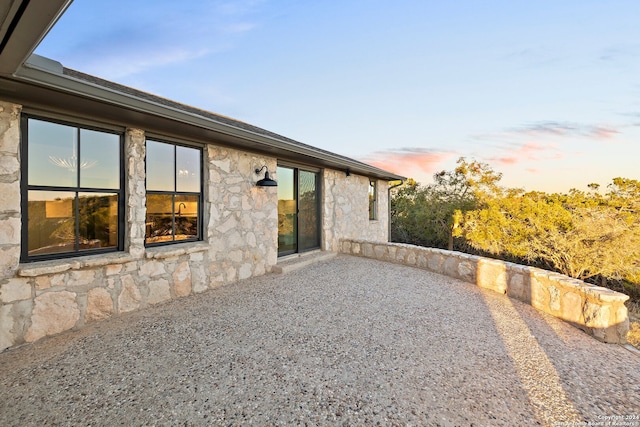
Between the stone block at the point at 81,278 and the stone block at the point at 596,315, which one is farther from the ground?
the stone block at the point at 81,278

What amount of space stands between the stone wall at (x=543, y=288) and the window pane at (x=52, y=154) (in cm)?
614

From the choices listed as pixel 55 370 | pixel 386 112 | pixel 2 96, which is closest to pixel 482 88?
pixel 386 112

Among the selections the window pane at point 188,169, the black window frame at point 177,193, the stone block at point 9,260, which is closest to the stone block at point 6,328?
the stone block at point 9,260

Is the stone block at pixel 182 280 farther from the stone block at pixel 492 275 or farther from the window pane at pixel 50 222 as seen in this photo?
the stone block at pixel 492 275

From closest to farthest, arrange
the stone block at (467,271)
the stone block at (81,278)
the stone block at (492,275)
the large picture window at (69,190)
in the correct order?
the large picture window at (69,190) → the stone block at (81,278) → the stone block at (492,275) → the stone block at (467,271)

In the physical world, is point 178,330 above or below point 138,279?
below

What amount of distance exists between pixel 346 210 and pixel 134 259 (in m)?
5.89

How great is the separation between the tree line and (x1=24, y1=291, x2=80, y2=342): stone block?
42.4 ft

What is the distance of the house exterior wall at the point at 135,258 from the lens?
2807mm

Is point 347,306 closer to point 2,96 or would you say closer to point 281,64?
point 2,96

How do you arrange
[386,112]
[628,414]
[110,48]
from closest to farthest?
[628,414], [110,48], [386,112]

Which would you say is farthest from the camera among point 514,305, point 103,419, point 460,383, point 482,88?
point 482,88

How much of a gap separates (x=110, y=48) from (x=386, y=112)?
7.70 m

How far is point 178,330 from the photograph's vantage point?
123 inches
